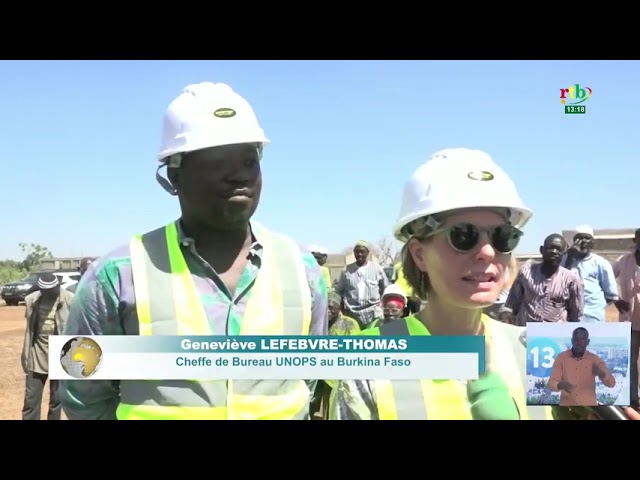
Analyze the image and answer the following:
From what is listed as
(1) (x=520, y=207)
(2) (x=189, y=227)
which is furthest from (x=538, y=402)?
(2) (x=189, y=227)

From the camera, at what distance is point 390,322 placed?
277 centimetres

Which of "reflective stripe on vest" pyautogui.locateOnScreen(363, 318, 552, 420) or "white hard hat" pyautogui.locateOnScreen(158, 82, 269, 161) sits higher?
"white hard hat" pyautogui.locateOnScreen(158, 82, 269, 161)

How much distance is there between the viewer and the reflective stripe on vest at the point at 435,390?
2.69m

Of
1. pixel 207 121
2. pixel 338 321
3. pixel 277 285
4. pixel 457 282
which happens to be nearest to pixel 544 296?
pixel 457 282

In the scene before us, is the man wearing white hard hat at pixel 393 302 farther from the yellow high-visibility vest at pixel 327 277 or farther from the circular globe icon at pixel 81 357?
the circular globe icon at pixel 81 357

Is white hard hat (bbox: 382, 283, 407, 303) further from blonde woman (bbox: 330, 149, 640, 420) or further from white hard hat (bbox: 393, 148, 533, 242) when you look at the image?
white hard hat (bbox: 393, 148, 533, 242)

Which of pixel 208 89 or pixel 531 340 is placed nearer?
pixel 208 89

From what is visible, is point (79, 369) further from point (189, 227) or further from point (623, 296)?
point (623, 296)

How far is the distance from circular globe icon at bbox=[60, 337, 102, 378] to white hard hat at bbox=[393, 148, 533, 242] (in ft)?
4.36

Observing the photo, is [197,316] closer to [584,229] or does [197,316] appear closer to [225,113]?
[225,113]

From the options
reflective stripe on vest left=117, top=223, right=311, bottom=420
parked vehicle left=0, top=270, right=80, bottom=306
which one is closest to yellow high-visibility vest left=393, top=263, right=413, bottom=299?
reflective stripe on vest left=117, top=223, right=311, bottom=420

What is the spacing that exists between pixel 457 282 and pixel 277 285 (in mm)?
702

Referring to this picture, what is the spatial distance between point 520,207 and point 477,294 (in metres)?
0.41

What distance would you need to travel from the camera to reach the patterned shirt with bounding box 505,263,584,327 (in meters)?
2.81
